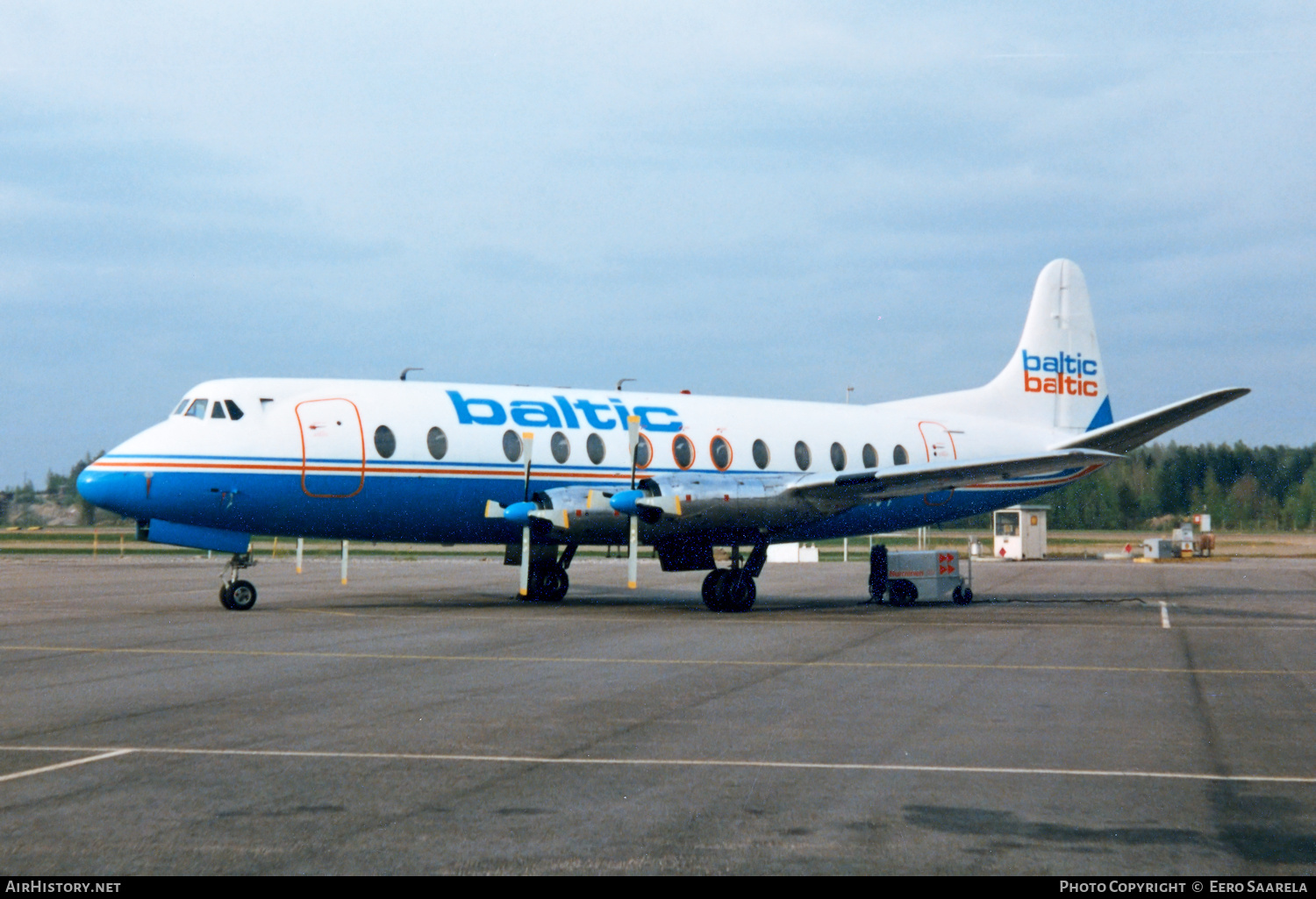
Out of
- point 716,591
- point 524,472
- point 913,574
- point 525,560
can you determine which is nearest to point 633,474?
point 524,472

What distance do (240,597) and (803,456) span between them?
12.5 meters

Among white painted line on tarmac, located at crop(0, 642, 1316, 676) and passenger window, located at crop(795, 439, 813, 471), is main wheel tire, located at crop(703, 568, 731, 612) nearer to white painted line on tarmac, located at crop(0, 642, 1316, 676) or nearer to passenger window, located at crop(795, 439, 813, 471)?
passenger window, located at crop(795, 439, 813, 471)

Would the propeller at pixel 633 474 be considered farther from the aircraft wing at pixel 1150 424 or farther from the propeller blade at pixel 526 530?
the aircraft wing at pixel 1150 424

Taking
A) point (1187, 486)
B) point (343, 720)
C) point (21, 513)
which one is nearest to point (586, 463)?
point (343, 720)

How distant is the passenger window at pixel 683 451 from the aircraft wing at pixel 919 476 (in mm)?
2652

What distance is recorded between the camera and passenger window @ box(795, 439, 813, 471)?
27.4m

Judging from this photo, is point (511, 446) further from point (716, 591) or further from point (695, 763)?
point (695, 763)

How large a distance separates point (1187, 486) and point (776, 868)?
86.5m

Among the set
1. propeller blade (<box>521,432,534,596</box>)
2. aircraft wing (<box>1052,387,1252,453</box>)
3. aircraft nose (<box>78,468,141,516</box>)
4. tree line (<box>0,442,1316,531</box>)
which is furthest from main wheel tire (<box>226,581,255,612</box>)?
tree line (<box>0,442,1316,531</box>)

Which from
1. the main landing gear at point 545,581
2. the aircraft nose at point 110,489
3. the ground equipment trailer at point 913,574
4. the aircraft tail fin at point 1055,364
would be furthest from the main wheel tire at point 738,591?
the aircraft nose at point 110,489

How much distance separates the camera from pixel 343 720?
10.9 m

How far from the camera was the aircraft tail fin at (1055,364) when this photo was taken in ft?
104

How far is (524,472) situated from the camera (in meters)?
24.2

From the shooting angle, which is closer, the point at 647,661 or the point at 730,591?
the point at 647,661
